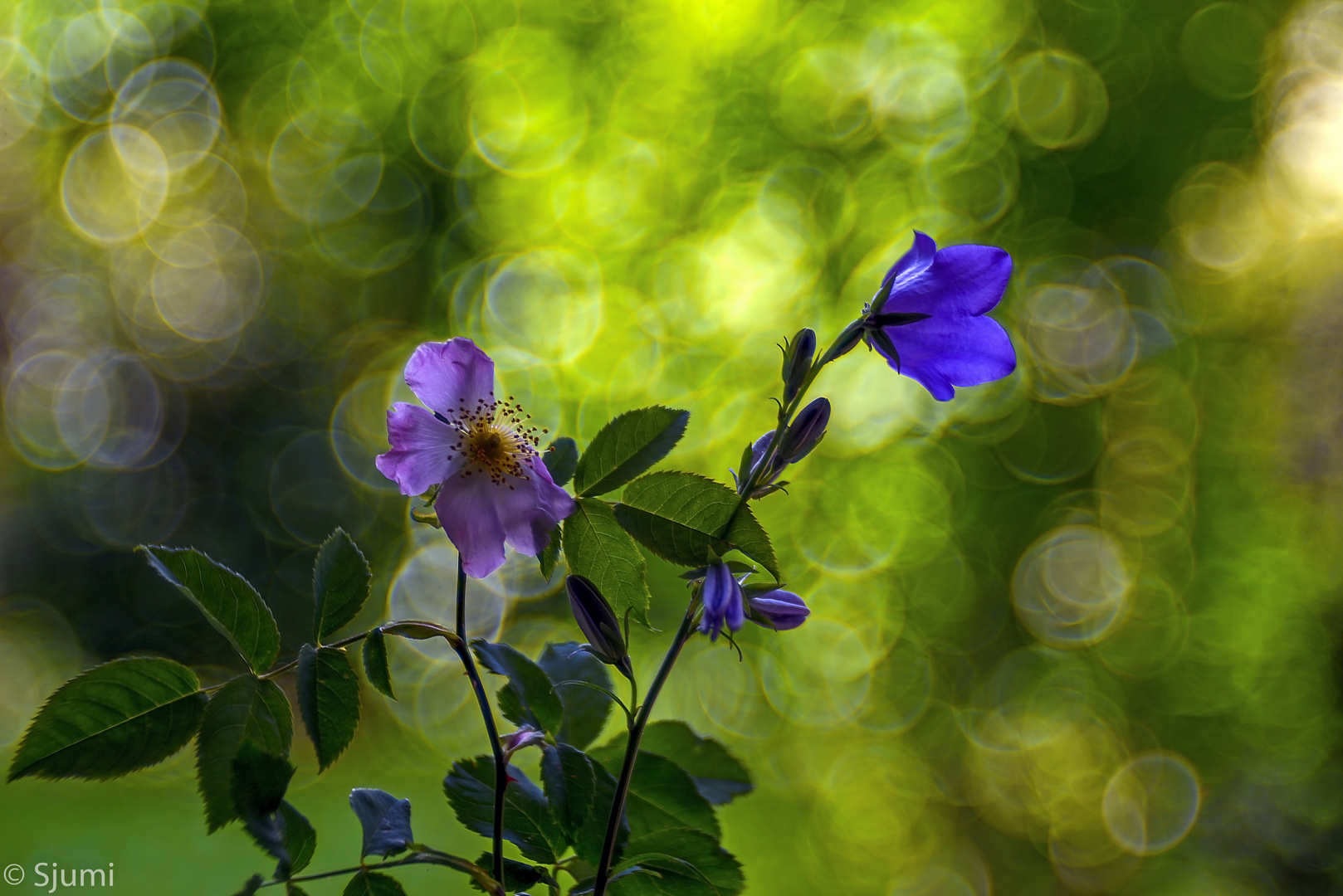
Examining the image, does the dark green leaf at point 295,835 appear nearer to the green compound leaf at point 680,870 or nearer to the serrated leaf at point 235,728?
the serrated leaf at point 235,728

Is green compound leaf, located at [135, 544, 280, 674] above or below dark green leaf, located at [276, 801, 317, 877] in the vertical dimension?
above

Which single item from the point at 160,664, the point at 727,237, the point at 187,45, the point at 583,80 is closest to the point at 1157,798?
the point at 727,237

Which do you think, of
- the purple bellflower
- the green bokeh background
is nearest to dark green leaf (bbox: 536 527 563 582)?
the purple bellflower

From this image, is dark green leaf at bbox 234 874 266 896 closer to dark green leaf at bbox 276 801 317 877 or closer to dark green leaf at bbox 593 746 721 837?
dark green leaf at bbox 276 801 317 877

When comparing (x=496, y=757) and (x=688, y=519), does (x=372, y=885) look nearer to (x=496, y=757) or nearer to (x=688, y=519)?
(x=496, y=757)

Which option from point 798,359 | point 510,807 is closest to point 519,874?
Answer: point 510,807

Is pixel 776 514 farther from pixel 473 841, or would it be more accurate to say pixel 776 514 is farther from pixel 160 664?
pixel 160 664
